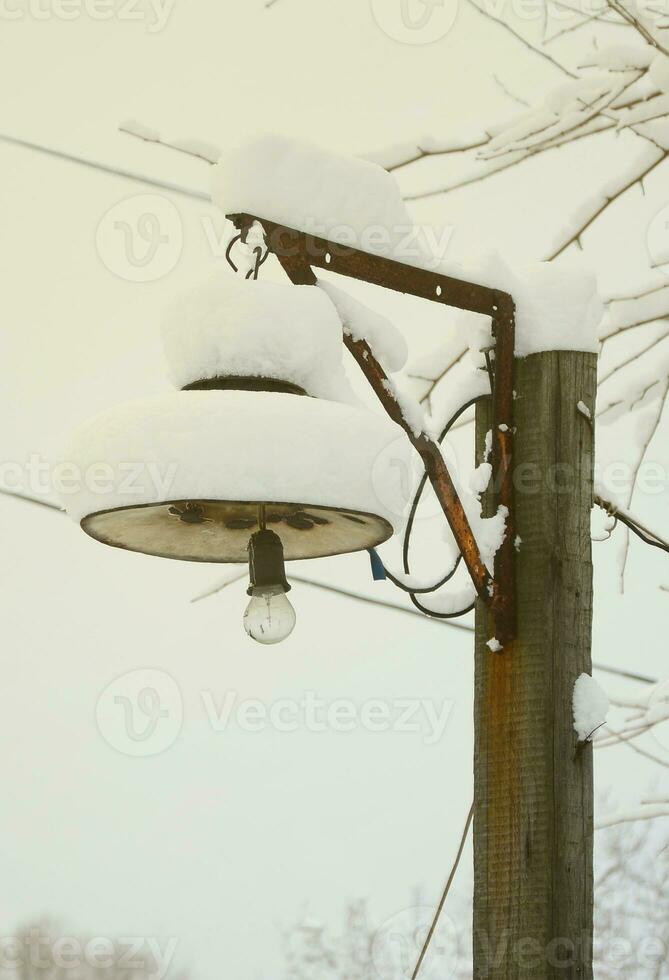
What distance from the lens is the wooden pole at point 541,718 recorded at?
2613 millimetres

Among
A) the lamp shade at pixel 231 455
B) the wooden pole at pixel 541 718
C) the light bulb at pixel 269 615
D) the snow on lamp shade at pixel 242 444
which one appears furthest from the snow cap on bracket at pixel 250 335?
the wooden pole at pixel 541 718

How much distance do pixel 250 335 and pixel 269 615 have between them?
1.80ft

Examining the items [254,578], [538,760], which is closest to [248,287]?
[254,578]

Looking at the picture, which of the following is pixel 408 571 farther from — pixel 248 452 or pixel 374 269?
pixel 248 452

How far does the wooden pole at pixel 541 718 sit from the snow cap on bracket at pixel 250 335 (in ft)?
2.01

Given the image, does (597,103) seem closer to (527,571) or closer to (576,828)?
(527,571)

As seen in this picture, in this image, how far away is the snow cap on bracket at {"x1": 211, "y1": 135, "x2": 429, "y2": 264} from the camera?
2.63 meters

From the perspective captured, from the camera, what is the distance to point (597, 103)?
2.93m

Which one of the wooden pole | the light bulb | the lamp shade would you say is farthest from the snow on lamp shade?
the wooden pole

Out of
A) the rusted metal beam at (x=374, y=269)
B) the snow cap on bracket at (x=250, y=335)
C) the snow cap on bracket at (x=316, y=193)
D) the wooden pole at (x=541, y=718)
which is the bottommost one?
the wooden pole at (x=541, y=718)

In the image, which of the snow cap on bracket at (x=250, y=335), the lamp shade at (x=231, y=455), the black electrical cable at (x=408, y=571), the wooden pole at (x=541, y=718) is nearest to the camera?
the lamp shade at (x=231, y=455)

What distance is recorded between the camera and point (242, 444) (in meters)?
2.16

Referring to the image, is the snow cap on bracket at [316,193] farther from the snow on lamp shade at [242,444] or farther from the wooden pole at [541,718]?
the wooden pole at [541,718]

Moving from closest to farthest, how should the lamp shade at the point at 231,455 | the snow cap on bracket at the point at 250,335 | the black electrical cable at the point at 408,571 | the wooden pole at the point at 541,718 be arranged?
1. the lamp shade at the point at 231,455
2. the snow cap on bracket at the point at 250,335
3. the wooden pole at the point at 541,718
4. the black electrical cable at the point at 408,571
